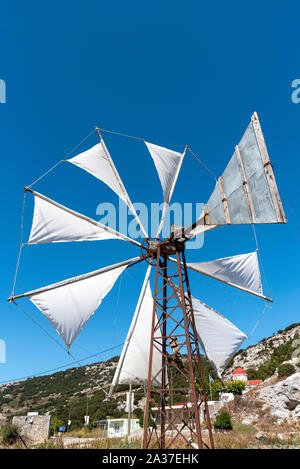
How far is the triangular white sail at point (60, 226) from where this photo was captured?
965 cm

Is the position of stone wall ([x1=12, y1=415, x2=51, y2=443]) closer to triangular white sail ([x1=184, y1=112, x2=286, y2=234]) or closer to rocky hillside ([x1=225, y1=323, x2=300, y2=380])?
triangular white sail ([x1=184, y1=112, x2=286, y2=234])

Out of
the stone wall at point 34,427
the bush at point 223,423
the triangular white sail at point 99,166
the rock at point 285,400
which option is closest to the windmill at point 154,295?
the triangular white sail at point 99,166

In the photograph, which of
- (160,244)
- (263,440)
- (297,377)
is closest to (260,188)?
(160,244)

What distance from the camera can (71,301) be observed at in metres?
9.23

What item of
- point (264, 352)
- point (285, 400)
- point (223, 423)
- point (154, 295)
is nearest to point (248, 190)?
point (154, 295)

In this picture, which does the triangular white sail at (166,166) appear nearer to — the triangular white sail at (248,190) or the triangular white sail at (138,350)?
the triangular white sail at (138,350)

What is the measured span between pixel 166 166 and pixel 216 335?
613 cm

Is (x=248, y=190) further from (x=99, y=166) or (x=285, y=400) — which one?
(x=285, y=400)

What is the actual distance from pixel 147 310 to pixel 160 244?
237 cm

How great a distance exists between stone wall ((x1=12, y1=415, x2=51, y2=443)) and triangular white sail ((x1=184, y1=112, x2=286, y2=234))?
21.3 metres

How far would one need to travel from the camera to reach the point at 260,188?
19.9 feet

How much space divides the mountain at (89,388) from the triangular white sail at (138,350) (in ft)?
75.6

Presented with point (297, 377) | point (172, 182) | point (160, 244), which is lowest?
point (297, 377)
